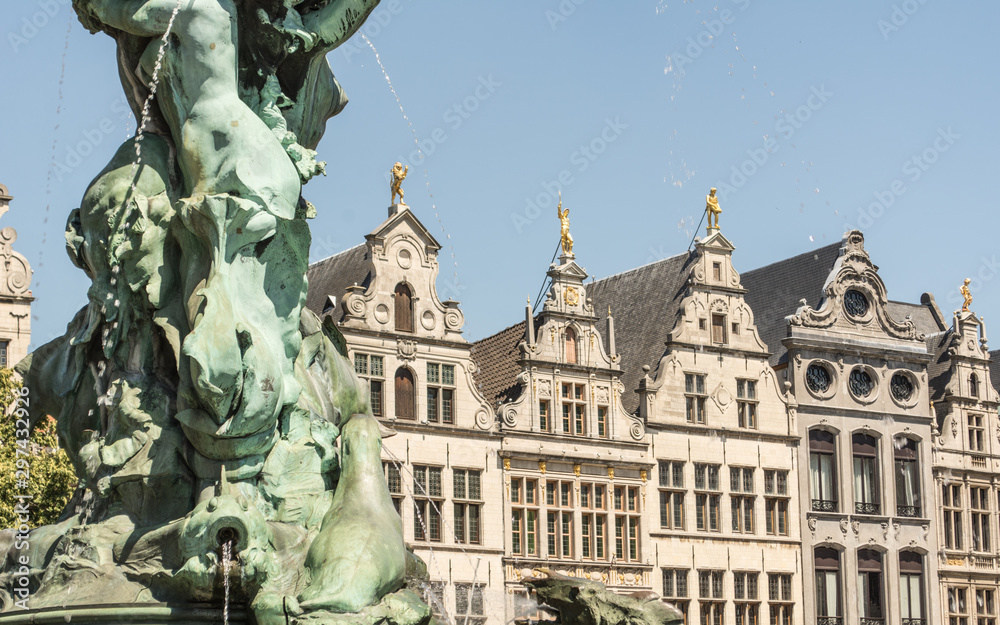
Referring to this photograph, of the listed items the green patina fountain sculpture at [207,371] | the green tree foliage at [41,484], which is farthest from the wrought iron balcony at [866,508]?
the green patina fountain sculpture at [207,371]

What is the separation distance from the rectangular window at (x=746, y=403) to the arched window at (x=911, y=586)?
5.73 meters

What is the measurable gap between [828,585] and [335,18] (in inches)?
1361

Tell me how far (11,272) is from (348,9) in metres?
26.8

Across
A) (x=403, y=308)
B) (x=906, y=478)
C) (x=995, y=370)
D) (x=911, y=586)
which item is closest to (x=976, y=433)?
(x=906, y=478)

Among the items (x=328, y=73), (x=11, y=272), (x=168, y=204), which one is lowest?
(x=168, y=204)

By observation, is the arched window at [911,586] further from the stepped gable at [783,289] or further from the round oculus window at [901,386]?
the stepped gable at [783,289]

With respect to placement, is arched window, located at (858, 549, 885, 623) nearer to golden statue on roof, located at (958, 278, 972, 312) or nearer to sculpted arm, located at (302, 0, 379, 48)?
golden statue on roof, located at (958, 278, 972, 312)

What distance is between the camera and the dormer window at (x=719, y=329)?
1673 inches

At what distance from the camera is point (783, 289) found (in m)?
46.3

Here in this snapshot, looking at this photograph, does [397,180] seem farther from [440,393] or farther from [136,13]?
[136,13]

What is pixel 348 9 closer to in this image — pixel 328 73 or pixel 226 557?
pixel 328 73

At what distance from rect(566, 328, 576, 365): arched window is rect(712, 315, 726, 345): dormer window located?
467 centimetres

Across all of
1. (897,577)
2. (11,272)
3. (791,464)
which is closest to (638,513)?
(791,464)

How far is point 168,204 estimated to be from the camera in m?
9.97
